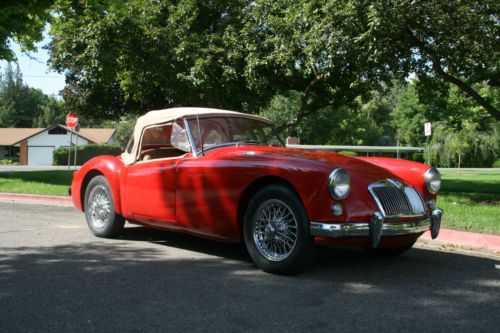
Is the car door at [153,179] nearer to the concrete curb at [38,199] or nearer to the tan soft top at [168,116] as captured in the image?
the tan soft top at [168,116]

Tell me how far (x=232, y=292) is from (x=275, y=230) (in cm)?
76

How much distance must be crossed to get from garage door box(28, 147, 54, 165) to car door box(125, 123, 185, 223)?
5185 cm

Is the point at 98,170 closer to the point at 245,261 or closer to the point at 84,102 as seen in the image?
the point at 245,261

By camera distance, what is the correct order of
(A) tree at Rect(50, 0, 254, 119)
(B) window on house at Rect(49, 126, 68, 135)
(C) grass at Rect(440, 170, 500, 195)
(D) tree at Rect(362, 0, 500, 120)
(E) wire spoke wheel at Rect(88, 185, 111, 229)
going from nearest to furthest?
1. (E) wire spoke wheel at Rect(88, 185, 111, 229)
2. (D) tree at Rect(362, 0, 500, 120)
3. (C) grass at Rect(440, 170, 500, 195)
4. (A) tree at Rect(50, 0, 254, 119)
5. (B) window on house at Rect(49, 126, 68, 135)

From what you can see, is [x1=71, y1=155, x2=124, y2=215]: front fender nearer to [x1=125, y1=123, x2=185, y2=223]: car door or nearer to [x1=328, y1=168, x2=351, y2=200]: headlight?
[x1=125, y1=123, x2=185, y2=223]: car door

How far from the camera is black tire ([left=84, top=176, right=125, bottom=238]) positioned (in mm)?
6223

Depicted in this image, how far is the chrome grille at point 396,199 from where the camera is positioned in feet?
14.3

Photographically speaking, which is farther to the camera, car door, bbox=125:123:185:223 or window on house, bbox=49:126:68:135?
window on house, bbox=49:126:68:135

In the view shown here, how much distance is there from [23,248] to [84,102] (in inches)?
732

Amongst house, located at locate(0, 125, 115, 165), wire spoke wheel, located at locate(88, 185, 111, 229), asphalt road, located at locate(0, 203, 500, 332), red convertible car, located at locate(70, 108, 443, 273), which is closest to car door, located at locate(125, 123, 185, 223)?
red convertible car, located at locate(70, 108, 443, 273)

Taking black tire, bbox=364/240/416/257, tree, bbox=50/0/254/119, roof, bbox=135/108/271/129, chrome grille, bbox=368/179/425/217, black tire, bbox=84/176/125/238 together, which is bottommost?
black tire, bbox=364/240/416/257

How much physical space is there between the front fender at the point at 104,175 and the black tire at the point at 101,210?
10 centimetres

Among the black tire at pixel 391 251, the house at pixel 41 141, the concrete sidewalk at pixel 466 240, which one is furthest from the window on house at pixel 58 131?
the black tire at pixel 391 251

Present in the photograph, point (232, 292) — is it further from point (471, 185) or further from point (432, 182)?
point (471, 185)
